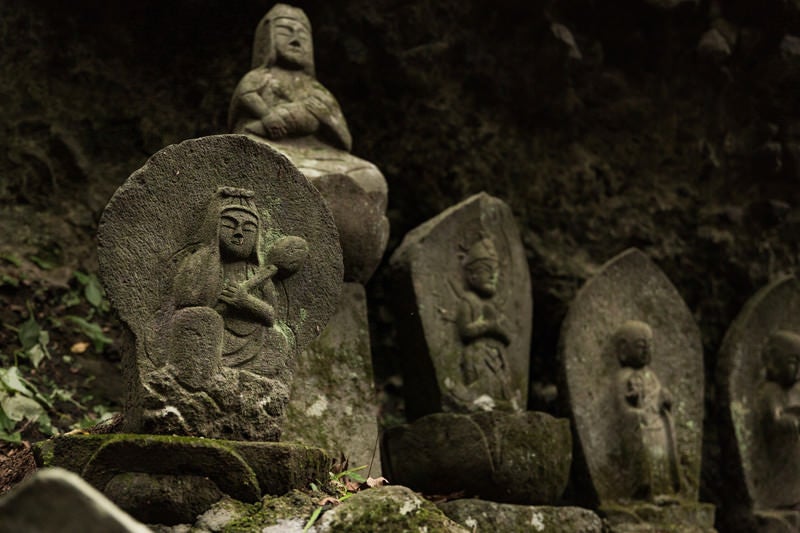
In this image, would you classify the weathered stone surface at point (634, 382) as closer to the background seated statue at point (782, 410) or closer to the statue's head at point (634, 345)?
the statue's head at point (634, 345)

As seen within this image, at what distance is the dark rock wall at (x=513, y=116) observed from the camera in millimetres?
5973

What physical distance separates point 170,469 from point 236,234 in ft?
2.82

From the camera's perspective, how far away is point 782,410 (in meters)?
5.94

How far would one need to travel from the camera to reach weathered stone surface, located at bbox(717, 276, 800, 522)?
5871 mm

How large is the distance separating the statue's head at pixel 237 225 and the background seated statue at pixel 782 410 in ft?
12.2

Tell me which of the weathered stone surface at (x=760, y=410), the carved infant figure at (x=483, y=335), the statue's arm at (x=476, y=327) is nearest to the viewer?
the carved infant figure at (x=483, y=335)

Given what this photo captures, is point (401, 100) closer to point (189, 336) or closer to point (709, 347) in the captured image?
point (709, 347)

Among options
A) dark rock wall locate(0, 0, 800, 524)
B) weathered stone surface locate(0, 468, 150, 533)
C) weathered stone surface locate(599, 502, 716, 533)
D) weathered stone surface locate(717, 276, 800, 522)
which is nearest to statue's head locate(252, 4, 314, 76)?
dark rock wall locate(0, 0, 800, 524)

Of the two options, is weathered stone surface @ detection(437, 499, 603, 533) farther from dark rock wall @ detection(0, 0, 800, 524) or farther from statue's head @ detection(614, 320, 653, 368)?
dark rock wall @ detection(0, 0, 800, 524)

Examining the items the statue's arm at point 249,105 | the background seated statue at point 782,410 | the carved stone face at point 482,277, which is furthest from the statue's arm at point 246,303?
the background seated statue at point 782,410

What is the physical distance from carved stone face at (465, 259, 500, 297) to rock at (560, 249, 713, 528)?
22.5 inches

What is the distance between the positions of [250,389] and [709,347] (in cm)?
431

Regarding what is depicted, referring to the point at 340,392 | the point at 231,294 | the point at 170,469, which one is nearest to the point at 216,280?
the point at 231,294

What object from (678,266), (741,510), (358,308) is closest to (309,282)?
(358,308)
